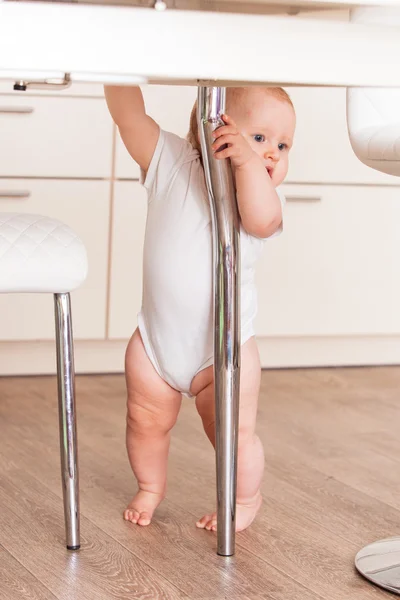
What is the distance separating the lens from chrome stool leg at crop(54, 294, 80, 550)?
134cm

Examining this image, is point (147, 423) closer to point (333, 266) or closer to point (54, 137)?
point (54, 137)

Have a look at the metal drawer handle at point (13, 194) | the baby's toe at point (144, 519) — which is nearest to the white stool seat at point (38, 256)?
the baby's toe at point (144, 519)

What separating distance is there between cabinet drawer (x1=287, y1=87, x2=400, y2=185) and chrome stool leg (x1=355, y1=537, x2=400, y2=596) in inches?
51.5

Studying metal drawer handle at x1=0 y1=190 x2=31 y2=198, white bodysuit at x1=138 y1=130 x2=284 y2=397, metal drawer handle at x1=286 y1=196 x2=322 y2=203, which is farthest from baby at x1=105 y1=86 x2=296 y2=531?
metal drawer handle at x1=286 y1=196 x2=322 y2=203

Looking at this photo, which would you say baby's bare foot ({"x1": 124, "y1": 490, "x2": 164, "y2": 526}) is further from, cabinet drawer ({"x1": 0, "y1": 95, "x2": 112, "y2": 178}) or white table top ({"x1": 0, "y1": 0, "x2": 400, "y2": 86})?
cabinet drawer ({"x1": 0, "y1": 95, "x2": 112, "y2": 178})

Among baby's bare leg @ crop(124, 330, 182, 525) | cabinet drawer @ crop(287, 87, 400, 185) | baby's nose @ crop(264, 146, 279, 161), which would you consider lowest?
baby's bare leg @ crop(124, 330, 182, 525)

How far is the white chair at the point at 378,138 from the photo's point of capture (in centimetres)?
133

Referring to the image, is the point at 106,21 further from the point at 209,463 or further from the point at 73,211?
the point at 73,211

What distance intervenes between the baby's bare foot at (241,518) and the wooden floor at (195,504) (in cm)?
2

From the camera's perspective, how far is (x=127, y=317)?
2.49m

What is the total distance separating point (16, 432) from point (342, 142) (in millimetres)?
1147

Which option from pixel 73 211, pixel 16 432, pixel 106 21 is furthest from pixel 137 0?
pixel 73 211

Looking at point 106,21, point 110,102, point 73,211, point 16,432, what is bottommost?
point 16,432

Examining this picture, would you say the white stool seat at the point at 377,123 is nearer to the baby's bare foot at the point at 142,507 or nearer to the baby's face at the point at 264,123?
the baby's face at the point at 264,123
